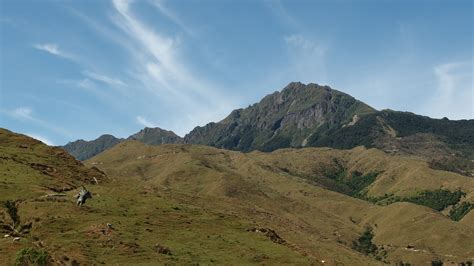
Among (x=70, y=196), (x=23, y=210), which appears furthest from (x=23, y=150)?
(x=23, y=210)

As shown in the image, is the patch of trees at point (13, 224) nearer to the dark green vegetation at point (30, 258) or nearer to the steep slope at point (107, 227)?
the steep slope at point (107, 227)

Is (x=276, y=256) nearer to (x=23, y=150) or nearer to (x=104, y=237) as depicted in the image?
(x=104, y=237)

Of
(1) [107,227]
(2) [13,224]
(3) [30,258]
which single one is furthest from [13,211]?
(3) [30,258]

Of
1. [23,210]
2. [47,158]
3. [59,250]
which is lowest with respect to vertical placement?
[59,250]

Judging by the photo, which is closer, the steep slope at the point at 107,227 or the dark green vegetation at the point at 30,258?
the dark green vegetation at the point at 30,258

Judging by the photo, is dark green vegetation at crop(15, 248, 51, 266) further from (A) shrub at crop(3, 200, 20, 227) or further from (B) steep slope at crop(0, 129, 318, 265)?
(A) shrub at crop(3, 200, 20, 227)

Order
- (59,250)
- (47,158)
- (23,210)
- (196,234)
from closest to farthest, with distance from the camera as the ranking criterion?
(59,250) → (23,210) → (196,234) → (47,158)

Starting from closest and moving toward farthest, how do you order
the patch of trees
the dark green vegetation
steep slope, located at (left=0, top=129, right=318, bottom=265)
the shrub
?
the dark green vegetation, steep slope, located at (left=0, top=129, right=318, bottom=265), the patch of trees, the shrub

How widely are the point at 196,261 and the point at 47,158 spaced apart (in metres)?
66.2

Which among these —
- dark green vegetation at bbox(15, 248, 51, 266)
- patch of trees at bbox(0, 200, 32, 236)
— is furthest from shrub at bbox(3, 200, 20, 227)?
dark green vegetation at bbox(15, 248, 51, 266)

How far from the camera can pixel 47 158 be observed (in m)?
122

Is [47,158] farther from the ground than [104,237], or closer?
farther from the ground

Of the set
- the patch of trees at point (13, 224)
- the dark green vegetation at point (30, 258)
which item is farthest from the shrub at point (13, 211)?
the dark green vegetation at point (30, 258)

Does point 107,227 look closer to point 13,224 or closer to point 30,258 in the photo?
point 13,224
